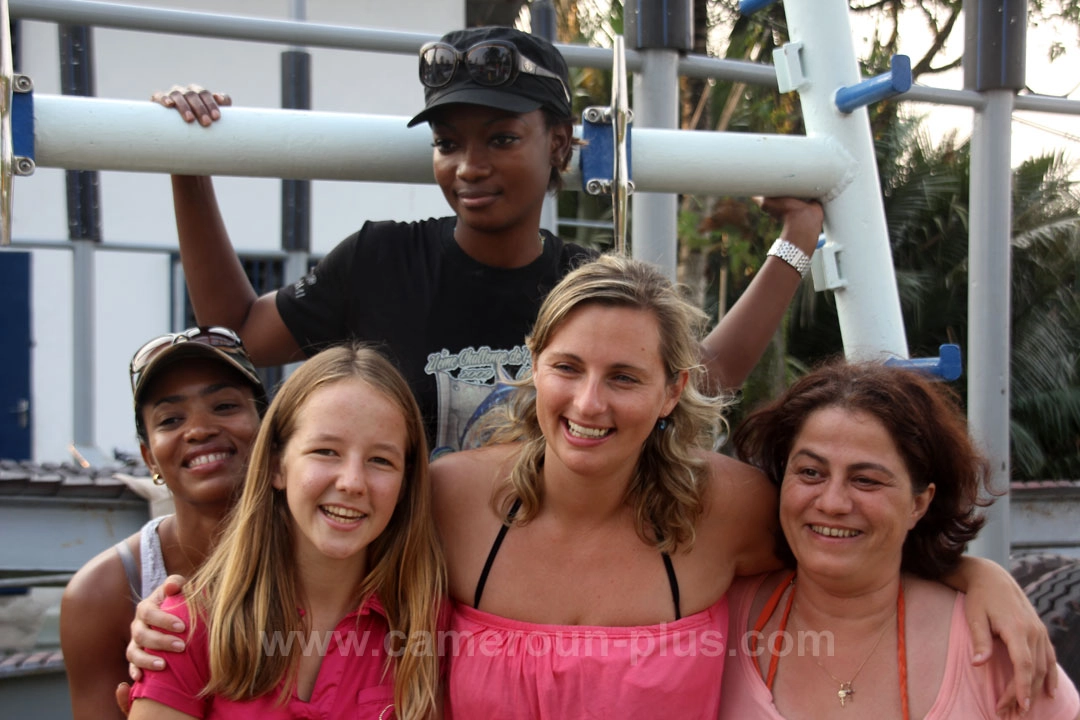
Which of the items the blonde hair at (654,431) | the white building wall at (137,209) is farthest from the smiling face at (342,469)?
the white building wall at (137,209)

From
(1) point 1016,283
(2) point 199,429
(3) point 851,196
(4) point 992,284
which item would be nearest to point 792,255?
(3) point 851,196

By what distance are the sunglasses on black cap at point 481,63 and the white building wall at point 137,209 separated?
675 cm

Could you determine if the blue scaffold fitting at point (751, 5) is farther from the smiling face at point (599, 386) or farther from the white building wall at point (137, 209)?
the white building wall at point (137, 209)

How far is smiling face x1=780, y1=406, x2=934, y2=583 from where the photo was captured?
187cm

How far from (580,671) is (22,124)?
1.27 metres

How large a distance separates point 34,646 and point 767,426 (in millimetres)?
4529

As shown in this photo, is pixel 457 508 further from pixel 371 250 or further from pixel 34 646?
pixel 34 646

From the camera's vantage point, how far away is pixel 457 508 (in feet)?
6.60

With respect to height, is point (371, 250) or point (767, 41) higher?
point (767, 41)

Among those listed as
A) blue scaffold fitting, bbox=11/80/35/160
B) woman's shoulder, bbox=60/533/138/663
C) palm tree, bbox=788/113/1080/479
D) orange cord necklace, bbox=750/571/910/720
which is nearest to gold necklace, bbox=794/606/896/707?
orange cord necklace, bbox=750/571/910/720

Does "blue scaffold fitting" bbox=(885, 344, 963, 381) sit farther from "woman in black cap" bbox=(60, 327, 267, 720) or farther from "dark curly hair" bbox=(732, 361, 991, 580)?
"woman in black cap" bbox=(60, 327, 267, 720)

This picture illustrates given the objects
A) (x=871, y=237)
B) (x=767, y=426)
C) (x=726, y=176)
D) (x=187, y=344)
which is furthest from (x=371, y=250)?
(x=871, y=237)

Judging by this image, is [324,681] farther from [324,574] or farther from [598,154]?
[598,154]

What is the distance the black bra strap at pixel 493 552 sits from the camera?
1918mm
